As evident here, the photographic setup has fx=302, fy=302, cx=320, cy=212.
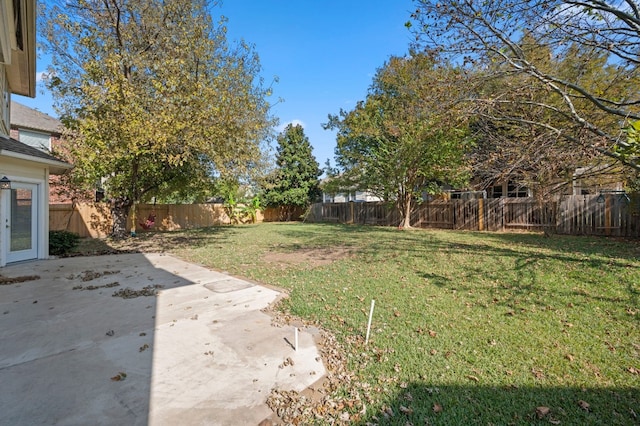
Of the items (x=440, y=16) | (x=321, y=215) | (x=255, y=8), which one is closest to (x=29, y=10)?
(x=255, y=8)

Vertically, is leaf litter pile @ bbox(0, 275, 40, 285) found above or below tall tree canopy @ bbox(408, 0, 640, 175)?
below

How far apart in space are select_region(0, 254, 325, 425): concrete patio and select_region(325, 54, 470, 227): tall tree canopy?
11351mm

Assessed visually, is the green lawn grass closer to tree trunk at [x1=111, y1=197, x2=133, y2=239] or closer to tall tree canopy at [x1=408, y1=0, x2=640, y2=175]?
tall tree canopy at [x1=408, y1=0, x2=640, y2=175]

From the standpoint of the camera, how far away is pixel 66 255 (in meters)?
9.66

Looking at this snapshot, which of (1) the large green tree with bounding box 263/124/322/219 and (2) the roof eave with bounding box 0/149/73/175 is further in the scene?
(1) the large green tree with bounding box 263/124/322/219

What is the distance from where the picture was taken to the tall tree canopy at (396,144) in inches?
577

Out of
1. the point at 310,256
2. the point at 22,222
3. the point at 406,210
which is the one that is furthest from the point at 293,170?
the point at 22,222

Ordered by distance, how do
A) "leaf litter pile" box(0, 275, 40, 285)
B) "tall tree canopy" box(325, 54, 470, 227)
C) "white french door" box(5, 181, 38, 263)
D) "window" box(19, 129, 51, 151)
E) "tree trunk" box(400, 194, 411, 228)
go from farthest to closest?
"tree trunk" box(400, 194, 411, 228) < "window" box(19, 129, 51, 151) < "tall tree canopy" box(325, 54, 470, 227) < "white french door" box(5, 181, 38, 263) < "leaf litter pile" box(0, 275, 40, 285)

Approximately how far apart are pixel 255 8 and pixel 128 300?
36.1ft

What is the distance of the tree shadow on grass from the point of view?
233 cm

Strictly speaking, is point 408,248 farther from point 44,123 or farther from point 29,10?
point 44,123

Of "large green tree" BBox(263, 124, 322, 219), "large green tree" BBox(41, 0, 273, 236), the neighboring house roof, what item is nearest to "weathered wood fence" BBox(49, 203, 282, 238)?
"large green tree" BBox(263, 124, 322, 219)

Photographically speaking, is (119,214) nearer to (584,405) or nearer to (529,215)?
(584,405)

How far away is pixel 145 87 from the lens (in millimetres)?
10133
